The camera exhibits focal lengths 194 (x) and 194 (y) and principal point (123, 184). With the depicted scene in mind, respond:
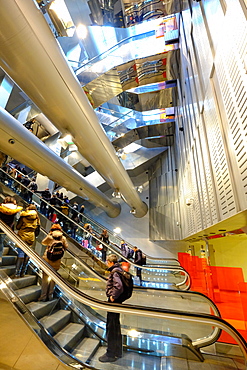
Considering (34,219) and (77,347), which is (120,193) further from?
(77,347)

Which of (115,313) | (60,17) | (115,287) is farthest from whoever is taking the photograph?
(60,17)

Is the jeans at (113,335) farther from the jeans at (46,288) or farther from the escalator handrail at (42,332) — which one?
the jeans at (46,288)

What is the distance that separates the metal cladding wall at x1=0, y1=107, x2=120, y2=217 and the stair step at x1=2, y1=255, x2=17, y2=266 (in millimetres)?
Answer: 2683

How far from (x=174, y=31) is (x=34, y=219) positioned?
23.7ft

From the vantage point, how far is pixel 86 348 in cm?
247

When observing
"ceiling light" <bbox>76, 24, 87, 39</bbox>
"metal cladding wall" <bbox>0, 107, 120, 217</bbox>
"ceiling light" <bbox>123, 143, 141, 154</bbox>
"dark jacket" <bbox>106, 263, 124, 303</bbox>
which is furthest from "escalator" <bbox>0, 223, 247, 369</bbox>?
"ceiling light" <bbox>123, 143, 141, 154</bbox>

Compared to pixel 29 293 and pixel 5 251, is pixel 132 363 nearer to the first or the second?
pixel 29 293

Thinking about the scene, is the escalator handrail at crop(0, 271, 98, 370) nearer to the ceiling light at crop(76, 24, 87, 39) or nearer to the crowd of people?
the crowd of people

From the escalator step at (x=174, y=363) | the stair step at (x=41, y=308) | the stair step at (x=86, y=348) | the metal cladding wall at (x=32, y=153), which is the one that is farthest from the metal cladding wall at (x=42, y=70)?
the escalator step at (x=174, y=363)

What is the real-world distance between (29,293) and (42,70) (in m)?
3.34

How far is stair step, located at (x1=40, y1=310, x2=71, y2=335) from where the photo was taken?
254cm

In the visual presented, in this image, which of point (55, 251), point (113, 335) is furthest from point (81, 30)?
point (113, 335)

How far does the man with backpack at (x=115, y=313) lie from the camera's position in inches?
90.2

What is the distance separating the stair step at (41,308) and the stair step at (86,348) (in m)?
0.62
